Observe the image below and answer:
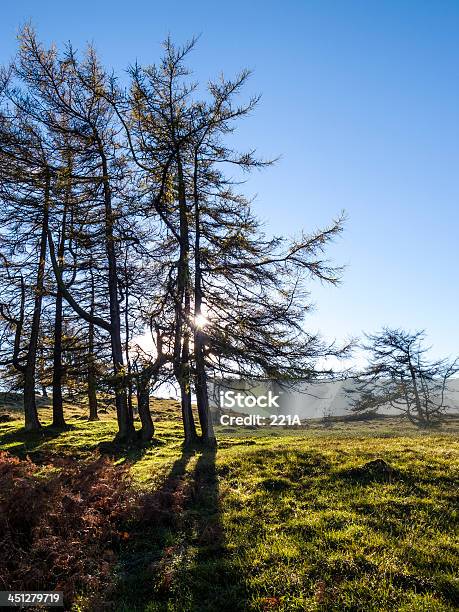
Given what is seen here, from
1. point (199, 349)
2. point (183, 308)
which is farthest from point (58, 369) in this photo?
point (199, 349)

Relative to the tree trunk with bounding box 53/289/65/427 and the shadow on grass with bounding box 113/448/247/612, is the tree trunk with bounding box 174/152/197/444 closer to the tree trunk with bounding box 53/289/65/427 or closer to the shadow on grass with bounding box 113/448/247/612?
the shadow on grass with bounding box 113/448/247/612

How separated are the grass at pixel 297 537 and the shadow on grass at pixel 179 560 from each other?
0.06 ft

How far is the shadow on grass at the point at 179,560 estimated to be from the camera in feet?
17.4

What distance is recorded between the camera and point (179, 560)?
6242 mm

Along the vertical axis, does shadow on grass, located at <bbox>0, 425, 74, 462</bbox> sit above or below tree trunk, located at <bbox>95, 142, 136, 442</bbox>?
below

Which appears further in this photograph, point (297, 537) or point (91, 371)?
point (91, 371)

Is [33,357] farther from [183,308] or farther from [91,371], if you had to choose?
[183,308]

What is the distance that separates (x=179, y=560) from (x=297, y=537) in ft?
6.45

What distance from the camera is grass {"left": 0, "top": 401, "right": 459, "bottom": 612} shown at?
519 cm

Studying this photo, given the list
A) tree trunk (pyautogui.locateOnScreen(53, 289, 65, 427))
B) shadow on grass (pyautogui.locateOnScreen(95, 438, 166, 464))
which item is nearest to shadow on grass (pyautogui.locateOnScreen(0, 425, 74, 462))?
tree trunk (pyautogui.locateOnScreen(53, 289, 65, 427))

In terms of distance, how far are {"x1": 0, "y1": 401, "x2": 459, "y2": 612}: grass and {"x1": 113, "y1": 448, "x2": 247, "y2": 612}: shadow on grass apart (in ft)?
0.06

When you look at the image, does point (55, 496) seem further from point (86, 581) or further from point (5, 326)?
point (5, 326)

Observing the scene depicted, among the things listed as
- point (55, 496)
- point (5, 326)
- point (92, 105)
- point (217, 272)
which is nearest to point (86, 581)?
point (55, 496)

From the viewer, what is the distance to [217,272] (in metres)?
16.8
